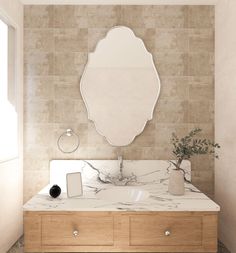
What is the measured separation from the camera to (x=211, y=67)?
2.70 m

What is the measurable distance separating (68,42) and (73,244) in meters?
1.78

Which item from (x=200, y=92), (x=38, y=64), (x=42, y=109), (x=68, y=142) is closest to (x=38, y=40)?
(x=38, y=64)

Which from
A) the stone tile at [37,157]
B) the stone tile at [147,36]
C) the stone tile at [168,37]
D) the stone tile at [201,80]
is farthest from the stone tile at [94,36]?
the stone tile at [37,157]

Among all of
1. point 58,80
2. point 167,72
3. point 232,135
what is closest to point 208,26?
point 167,72

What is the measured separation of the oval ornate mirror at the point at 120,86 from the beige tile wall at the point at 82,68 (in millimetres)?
73

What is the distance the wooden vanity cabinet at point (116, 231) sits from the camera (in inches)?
73.6

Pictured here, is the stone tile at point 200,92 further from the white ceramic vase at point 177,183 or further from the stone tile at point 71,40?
the stone tile at point 71,40

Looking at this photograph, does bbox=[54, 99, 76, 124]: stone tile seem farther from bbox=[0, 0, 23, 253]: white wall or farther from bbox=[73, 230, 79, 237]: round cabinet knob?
bbox=[73, 230, 79, 237]: round cabinet knob

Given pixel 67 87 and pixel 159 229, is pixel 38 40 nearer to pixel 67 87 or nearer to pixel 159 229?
pixel 67 87

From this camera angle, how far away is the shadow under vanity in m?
1.87

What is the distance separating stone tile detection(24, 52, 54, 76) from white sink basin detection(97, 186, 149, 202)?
1230 mm

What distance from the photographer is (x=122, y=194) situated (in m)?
2.46

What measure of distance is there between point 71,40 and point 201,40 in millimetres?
1227

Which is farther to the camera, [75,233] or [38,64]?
[38,64]
